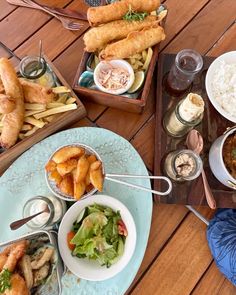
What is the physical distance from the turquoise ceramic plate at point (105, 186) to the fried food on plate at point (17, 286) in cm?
15

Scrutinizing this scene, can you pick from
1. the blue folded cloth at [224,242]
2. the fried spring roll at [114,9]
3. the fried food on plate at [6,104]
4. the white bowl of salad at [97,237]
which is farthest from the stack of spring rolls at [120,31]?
the blue folded cloth at [224,242]

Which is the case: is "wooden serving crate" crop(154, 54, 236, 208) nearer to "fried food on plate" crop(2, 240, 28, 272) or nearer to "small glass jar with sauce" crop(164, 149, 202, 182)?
"small glass jar with sauce" crop(164, 149, 202, 182)

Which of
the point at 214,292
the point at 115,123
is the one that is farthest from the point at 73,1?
the point at 214,292

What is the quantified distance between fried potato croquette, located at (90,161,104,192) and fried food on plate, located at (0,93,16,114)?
0.79 ft

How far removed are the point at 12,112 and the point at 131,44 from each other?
0.35 metres

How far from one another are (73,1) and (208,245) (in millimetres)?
822

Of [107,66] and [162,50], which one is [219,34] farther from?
[107,66]

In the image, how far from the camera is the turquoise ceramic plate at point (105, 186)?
87 cm

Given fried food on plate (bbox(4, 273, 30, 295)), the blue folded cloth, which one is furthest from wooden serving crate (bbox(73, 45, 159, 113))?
fried food on plate (bbox(4, 273, 30, 295))

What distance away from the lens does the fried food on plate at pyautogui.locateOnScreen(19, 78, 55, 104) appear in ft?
2.93

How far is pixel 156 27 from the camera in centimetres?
96

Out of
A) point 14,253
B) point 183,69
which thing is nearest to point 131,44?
point 183,69

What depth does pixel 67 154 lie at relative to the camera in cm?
83

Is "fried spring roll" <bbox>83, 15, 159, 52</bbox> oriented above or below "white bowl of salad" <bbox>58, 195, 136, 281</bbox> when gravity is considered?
above
